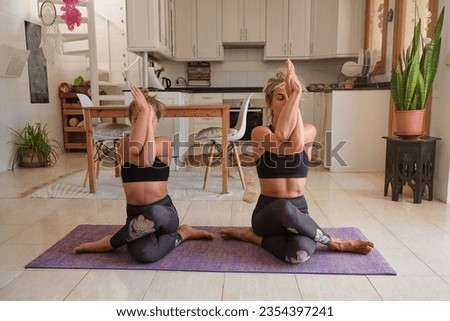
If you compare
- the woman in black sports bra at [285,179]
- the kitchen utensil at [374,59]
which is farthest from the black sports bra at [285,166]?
the kitchen utensil at [374,59]

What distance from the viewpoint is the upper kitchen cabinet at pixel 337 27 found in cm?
511

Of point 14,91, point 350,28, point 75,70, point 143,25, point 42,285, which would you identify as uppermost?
point 350,28

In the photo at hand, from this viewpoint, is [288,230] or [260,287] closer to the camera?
[260,287]

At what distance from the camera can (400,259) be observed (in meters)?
1.91

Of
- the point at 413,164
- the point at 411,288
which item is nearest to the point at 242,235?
the point at 411,288

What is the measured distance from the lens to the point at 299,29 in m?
5.50

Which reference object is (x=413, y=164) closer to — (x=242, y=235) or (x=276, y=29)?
(x=242, y=235)

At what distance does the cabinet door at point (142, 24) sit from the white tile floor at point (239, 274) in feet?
6.70

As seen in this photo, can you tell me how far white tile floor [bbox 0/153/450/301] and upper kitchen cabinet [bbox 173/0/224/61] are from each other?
9.85 feet

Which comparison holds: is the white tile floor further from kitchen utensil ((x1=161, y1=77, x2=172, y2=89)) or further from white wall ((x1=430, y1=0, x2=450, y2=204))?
kitchen utensil ((x1=161, y1=77, x2=172, y2=89))

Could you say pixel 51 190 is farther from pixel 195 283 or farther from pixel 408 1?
pixel 408 1

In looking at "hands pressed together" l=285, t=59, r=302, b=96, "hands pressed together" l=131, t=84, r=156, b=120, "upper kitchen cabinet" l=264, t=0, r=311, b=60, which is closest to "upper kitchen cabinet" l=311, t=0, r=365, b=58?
"upper kitchen cabinet" l=264, t=0, r=311, b=60

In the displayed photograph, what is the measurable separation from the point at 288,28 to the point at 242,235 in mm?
4165

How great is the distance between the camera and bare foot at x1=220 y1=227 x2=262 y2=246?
2.06 m
